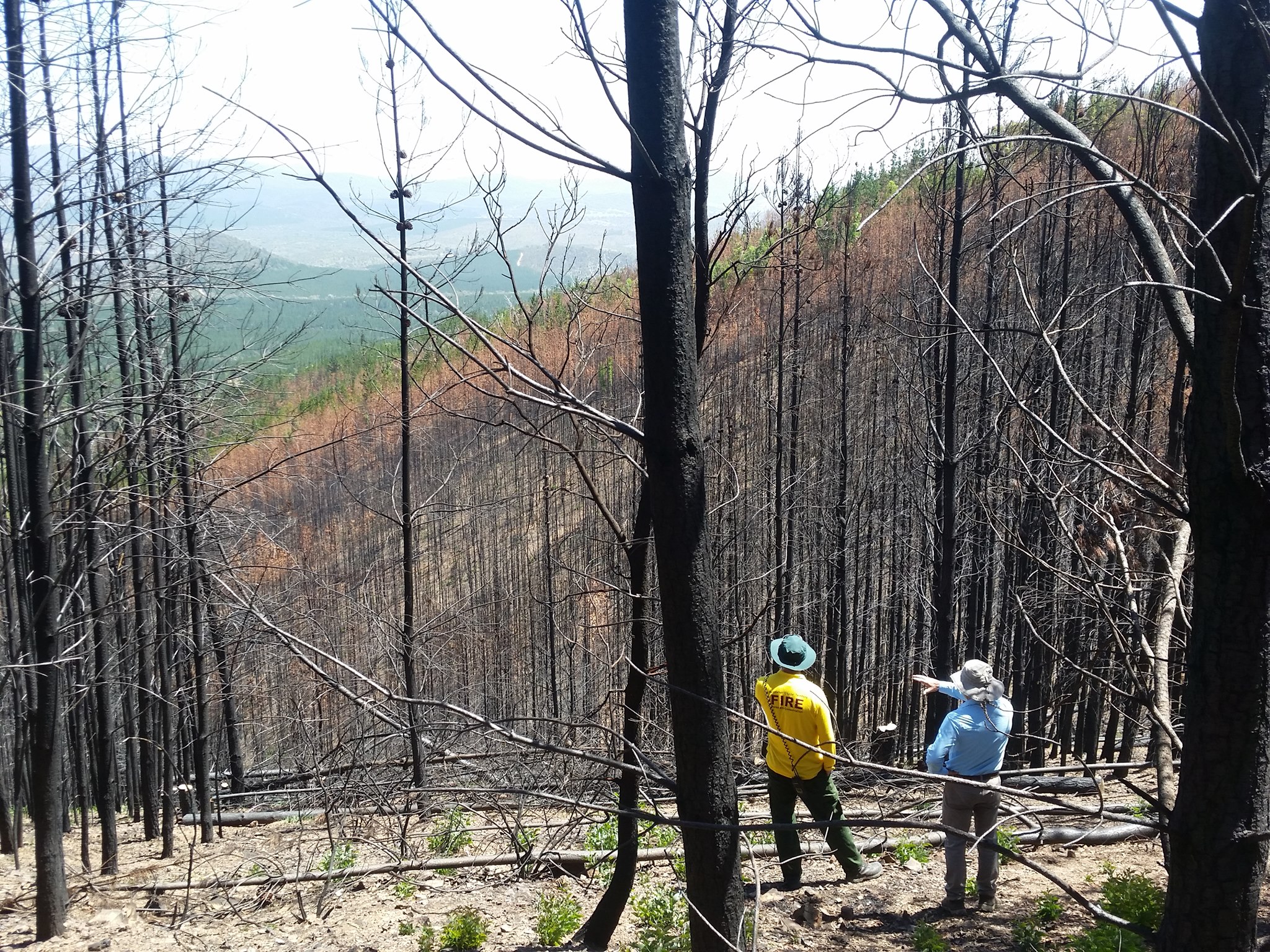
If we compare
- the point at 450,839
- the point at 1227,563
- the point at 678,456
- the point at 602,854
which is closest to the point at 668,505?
the point at 678,456

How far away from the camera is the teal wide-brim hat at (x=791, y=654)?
19.2 feet

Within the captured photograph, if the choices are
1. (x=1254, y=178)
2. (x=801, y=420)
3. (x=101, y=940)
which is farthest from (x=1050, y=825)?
(x=801, y=420)

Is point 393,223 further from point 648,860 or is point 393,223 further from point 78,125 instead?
point 648,860

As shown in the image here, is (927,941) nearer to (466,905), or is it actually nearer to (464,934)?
(464,934)

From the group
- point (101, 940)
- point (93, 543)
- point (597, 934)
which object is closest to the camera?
point (597, 934)

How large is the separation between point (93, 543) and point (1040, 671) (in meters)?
13.8

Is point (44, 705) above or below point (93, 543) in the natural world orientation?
below

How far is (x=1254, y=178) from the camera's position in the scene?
1519 mm

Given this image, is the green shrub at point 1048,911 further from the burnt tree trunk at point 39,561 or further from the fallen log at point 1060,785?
the burnt tree trunk at point 39,561

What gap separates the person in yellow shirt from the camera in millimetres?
5715

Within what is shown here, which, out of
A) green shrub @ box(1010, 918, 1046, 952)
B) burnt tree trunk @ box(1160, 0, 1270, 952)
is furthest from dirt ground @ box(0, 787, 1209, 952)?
burnt tree trunk @ box(1160, 0, 1270, 952)

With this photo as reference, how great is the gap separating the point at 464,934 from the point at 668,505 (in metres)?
4.18

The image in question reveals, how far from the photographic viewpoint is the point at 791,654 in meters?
5.89

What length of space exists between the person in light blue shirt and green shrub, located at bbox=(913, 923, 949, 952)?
0.69 m
